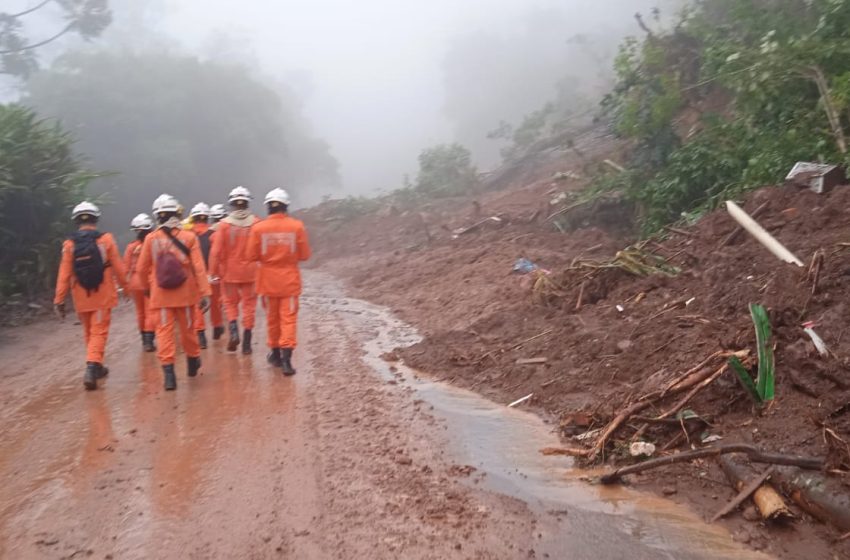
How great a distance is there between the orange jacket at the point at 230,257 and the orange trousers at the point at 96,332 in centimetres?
152

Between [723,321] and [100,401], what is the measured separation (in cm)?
543

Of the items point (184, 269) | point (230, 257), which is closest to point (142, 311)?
point (230, 257)

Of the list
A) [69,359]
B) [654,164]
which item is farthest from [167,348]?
[654,164]

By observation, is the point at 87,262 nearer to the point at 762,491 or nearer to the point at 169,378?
the point at 169,378

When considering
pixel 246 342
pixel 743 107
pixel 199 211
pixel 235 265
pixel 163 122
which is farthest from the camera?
pixel 163 122

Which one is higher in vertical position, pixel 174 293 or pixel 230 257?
pixel 230 257

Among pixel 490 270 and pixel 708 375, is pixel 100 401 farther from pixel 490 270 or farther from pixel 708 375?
pixel 490 270

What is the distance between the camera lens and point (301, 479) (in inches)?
178

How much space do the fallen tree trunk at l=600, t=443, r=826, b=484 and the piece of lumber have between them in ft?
0.28

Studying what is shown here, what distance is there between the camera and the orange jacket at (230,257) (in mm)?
8516

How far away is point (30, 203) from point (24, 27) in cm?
1657

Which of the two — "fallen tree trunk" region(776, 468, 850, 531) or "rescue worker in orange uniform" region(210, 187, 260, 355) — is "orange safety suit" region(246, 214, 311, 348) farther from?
"fallen tree trunk" region(776, 468, 850, 531)

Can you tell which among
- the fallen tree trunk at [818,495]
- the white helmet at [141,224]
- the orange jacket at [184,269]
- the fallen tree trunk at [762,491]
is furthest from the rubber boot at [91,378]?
the fallen tree trunk at [818,495]

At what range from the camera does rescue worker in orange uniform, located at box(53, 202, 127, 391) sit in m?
7.18
